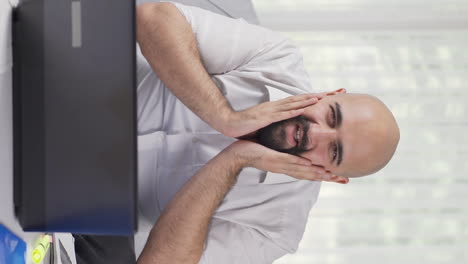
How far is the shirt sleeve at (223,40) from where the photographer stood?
139cm

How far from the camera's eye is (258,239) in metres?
1.48

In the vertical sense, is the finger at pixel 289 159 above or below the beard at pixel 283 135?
below

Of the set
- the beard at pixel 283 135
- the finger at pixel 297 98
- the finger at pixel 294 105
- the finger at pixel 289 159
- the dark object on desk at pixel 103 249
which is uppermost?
the finger at pixel 297 98

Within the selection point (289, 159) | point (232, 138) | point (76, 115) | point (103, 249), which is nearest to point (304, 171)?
point (289, 159)

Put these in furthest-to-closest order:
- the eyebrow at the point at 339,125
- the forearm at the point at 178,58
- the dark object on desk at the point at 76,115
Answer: the eyebrow at the point at 339,125
the forearm at the point at 178,58
the dark object on desk at the point at 76,115

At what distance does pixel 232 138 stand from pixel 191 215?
0.30 meters

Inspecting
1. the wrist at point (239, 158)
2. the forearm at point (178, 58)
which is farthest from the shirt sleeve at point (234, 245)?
the forearm at point (178, 58)

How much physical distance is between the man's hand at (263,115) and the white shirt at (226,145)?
0.15m

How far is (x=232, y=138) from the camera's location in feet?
4.95

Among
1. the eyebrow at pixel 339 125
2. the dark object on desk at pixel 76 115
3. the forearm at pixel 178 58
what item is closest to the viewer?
the dark object on desk at pixel 76 115

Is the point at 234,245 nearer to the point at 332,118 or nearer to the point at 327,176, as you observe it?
the point at 327,176

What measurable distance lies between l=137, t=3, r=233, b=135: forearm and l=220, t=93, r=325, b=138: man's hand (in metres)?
0.03

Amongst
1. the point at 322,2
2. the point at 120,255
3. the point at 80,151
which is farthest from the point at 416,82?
the point at 80,151

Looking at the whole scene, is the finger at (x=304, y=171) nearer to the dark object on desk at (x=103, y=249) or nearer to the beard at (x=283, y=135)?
the beard at (x=283, y=135)
